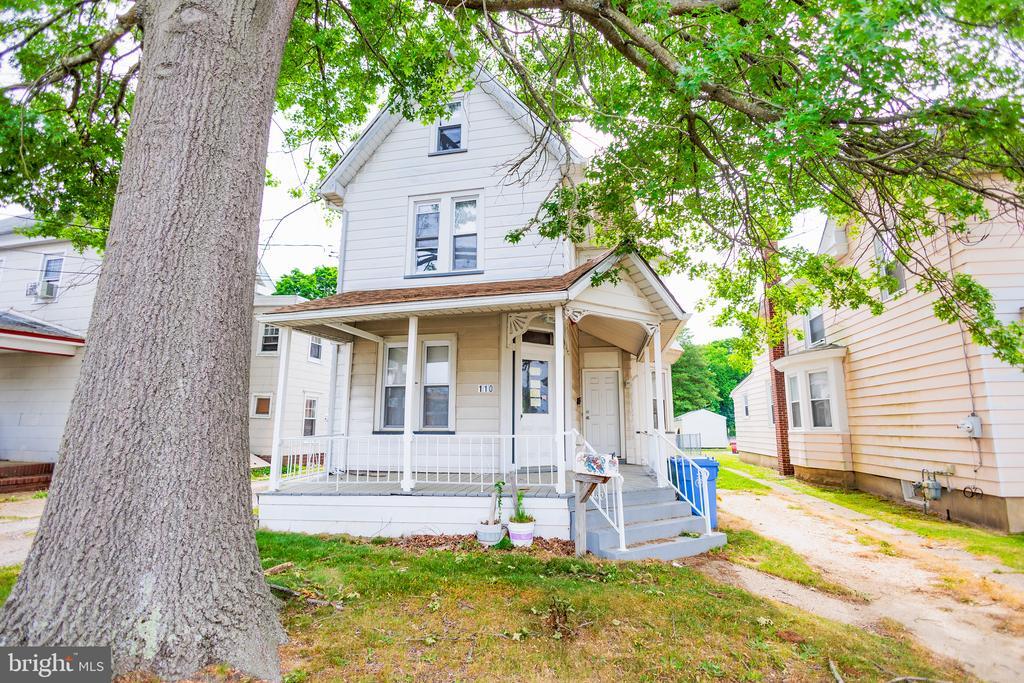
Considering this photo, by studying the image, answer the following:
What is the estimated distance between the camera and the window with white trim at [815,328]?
13.8m

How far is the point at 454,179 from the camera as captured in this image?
980 cm

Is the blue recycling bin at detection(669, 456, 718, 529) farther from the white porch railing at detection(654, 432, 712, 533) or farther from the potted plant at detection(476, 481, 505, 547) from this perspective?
the potted plant at detection(476, 481, 505, 547)

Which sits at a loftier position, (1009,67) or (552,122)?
(552,122)

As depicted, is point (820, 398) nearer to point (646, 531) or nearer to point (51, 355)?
point (646, 531)

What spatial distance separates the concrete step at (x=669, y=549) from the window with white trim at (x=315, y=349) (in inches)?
586

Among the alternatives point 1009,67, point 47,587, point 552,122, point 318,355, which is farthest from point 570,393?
point 318,355

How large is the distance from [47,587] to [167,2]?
363 centimetres

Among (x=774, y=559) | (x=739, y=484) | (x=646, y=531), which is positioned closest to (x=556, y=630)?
(x=646, y=531)

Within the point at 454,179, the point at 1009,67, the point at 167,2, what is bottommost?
the point at 1009,67

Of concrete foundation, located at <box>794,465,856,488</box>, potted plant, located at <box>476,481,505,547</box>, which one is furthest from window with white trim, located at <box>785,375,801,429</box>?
potted plant, located at <box>476,481,505,547</box>

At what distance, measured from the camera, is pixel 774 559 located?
6.34 m

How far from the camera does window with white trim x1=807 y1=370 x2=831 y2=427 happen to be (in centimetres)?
1288

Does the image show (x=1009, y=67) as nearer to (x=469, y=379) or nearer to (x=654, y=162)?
(x=654, y=162)

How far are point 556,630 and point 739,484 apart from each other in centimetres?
1110
